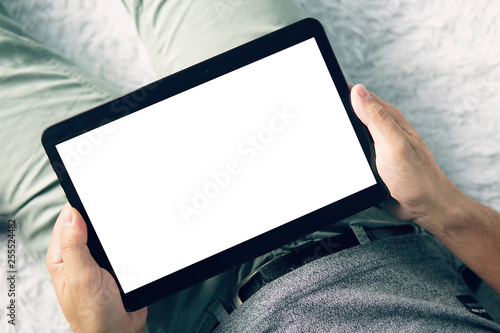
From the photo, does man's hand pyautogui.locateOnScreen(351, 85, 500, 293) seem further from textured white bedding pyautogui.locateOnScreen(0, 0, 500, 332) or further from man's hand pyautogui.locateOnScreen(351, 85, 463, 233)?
textured white bedding pyautogui.locateOnScreen(0, 0, 500, 332)

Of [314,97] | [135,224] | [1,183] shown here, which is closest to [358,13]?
[314,97]

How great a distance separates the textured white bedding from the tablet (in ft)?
0.86

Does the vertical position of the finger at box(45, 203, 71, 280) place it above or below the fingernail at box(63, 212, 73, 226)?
below

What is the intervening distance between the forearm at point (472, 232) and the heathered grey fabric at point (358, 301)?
3.0 inches

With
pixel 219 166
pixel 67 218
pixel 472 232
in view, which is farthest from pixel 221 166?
pixel 472 232

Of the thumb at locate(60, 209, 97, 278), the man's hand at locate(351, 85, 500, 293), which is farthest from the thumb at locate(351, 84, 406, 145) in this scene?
the thumb at locate(60, 209, 97, 278)

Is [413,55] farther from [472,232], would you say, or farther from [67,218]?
[67,218]

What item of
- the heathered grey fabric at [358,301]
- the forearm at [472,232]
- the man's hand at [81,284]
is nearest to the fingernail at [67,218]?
the man's hand at [81,284]

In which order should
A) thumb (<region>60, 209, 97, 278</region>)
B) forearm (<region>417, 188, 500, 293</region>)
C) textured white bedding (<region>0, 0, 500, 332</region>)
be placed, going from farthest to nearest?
textured white bedding (<region>0, 0, 500, 332</region>) < forearm (<region>417, 188, 500, 293</region>) < thumb (<region>60, 209, 97, 278</region>)

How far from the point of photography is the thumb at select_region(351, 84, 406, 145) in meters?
0.48

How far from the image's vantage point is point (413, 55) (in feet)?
2.30

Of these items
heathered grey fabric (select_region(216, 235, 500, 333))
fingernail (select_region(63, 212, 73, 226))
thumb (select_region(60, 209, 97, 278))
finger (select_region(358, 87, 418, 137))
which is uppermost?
finger (select_region(358, 87, 418, 137))

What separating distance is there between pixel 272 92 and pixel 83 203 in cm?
26

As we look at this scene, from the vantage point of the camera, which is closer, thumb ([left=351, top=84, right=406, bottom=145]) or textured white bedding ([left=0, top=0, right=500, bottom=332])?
Answer: thumb ([left=351, top=84, right=406, bottom=145])
